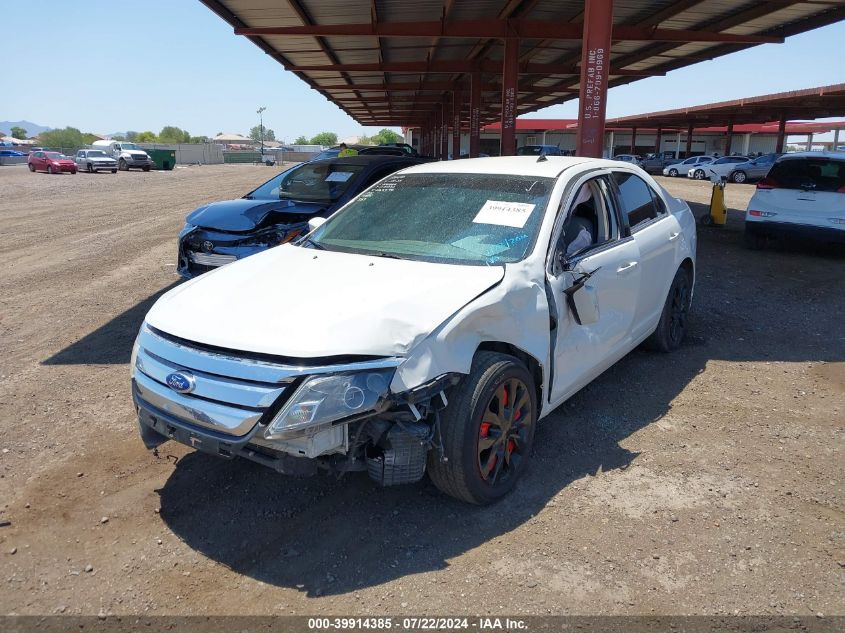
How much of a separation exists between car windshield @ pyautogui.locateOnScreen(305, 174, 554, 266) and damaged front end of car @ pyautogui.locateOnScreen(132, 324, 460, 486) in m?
1.00

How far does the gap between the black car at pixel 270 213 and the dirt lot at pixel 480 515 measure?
1.64 meters

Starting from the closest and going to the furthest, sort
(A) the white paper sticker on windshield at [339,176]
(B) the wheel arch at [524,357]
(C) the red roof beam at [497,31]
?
(B) the wheel arch at [524,357]
(A) the white paper sticker on windshield at [339,176]
(C) the red roof beam at [497,31]

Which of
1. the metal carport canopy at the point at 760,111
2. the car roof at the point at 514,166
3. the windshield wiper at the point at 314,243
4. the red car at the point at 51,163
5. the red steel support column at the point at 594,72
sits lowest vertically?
the windshield wiper at the point at 314,243

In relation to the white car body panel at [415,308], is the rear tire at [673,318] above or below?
below

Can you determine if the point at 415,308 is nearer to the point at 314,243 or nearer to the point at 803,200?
the point at 314,243

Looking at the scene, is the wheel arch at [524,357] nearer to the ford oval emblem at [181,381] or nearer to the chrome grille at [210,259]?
the ford oval emblem at [181,381]

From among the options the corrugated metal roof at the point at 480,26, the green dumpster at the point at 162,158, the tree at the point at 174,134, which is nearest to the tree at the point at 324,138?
the tree at the point at 174,134

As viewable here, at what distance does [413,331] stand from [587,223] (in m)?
1.93

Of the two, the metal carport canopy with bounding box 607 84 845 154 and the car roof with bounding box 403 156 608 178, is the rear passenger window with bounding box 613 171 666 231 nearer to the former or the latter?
the car roof with bounding box 403 156 608 178

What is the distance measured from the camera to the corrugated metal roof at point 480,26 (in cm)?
1301

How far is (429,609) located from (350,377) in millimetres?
1006

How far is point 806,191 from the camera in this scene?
379 inches

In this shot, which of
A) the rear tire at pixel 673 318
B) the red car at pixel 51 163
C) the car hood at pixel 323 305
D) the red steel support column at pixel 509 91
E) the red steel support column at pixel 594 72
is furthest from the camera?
the red car at pixel 51 163

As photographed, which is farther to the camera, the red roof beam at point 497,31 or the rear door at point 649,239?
A: the red roof beam at point 497,31
